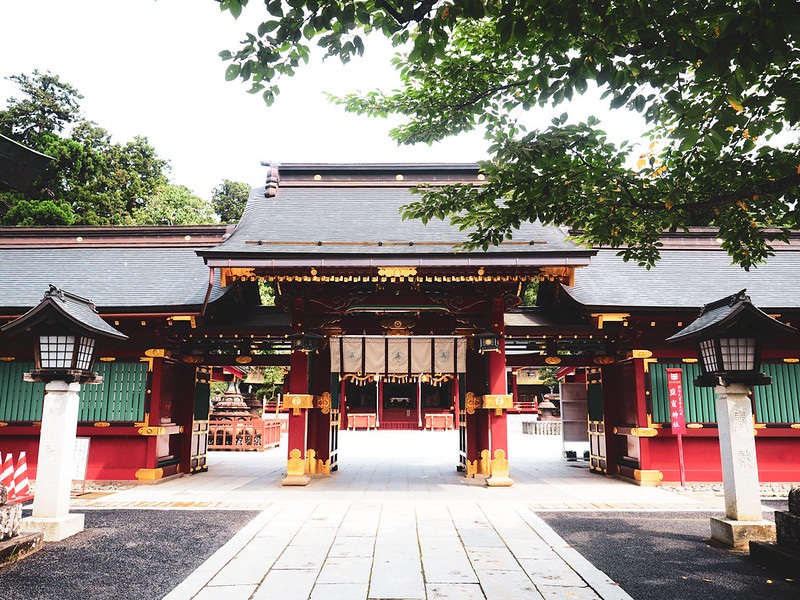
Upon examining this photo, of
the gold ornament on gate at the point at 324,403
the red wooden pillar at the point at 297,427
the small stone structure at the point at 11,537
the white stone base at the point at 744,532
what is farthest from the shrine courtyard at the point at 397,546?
the gold ornament on gate at the point at 324,403

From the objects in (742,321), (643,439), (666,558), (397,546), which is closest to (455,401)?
(643,439)

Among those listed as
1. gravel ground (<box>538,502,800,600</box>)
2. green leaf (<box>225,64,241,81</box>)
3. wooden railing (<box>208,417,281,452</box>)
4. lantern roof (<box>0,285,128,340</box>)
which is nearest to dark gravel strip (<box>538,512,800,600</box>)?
gravel ground (<box>538,502,800,600</box>)

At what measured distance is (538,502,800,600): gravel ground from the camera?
4.29m

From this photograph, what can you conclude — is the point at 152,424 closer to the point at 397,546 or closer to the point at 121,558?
the point at 121,558

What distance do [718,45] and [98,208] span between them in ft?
121

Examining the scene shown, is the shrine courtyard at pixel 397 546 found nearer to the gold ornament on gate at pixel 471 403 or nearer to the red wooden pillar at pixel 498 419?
the red wooden pillar at pixel 498 419

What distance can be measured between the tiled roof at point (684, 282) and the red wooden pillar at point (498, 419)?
1934mm

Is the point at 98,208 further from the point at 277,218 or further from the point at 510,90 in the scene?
the point at 510,90

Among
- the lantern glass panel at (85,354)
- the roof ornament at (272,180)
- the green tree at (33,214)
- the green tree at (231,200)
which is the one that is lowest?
the lantern glass panel at (85,354)

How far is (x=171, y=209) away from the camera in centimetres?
3269

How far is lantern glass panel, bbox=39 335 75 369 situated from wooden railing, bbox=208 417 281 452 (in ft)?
42.7

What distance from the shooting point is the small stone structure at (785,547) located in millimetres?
4609

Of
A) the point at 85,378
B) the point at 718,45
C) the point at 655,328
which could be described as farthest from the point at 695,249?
the point at 85,378

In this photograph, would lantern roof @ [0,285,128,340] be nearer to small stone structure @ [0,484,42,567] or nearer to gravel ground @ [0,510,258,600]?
small stone structure @ [0,484,42,567]
